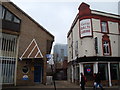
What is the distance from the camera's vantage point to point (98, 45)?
19781 mm

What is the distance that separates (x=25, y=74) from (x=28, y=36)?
4654 millimetres

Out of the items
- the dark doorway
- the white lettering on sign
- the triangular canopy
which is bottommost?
the dark doorway

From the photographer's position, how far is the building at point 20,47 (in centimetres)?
1614

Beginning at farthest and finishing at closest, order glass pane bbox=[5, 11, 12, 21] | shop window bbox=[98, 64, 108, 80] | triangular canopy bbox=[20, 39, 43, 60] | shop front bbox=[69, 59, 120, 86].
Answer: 1. shop window bbox=[98, 64, 108, 80]
2. shop front bbox=[69, 59, 120, 86]
3. triangular canopy bbox=[20, 39, 43, 60]
4. glass pane bbox=[5, 11, 12, 21]

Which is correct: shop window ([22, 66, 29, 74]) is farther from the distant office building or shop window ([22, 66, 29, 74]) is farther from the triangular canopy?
the distant office building

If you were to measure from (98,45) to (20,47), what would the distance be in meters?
10.4

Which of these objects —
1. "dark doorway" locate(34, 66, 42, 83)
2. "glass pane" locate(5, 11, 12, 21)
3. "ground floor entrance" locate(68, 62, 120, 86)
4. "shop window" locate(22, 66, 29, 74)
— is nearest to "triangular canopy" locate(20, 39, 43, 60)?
"shop window" locate(22, 66, 29, 74)

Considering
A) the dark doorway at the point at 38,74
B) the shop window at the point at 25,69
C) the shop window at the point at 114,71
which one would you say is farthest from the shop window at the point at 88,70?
the shop window at the point at 25,69

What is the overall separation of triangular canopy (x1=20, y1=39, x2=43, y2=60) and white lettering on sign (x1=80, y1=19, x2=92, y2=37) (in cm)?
691

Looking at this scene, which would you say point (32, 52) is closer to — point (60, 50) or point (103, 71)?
point (103, 71)

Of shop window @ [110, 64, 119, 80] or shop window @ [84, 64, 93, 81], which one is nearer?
shop window @ [84, 64, 93, 81]

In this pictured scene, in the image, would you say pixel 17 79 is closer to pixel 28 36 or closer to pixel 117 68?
pixel 28 36

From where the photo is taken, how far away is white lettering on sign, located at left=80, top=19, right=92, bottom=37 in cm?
2002

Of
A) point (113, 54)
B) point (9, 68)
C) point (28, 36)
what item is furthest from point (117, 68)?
point (9, 68)
